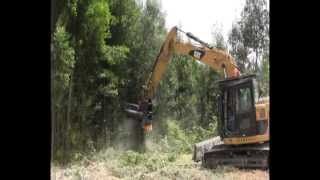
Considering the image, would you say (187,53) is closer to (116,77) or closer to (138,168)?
(116,77)

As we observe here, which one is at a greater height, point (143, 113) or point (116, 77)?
point (116, 77)

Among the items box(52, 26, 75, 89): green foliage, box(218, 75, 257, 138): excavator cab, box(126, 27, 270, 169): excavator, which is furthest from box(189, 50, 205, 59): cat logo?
box(52, 26, 75, 89): green foliage

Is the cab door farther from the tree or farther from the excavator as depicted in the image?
the tree

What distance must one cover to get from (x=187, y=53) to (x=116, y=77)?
0.54 meters

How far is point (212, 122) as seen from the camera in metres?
2.32

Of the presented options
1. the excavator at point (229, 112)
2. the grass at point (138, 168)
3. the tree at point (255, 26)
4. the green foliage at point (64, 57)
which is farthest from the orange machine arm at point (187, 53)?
the green foliage at point (64, 57)

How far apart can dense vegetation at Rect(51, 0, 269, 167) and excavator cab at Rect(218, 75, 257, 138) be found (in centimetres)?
5

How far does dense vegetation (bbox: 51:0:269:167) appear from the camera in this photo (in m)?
2.33

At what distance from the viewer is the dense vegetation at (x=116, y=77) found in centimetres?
233

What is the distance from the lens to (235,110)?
2.25 m

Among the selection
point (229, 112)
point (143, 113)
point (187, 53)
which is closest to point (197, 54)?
point (187, 53)
